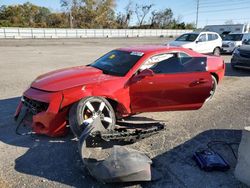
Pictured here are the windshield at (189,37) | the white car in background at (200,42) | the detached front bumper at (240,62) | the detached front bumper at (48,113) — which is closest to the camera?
the detached front bumper at (48,113)

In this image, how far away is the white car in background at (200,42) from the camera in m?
15.0

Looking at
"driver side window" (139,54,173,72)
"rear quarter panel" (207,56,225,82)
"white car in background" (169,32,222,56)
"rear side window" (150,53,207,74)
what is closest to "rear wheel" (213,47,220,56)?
"white car in background" (169,32,222,56)

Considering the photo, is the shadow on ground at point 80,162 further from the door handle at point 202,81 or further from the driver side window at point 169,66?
the driver side window at point 169,66

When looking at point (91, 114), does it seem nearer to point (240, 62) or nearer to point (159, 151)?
point (159, 151)

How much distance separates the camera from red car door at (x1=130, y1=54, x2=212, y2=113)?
4.77 m

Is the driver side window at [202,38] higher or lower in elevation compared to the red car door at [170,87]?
higher

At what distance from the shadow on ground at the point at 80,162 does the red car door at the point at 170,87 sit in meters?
0.74

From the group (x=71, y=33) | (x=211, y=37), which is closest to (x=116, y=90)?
(x=211, y=37)

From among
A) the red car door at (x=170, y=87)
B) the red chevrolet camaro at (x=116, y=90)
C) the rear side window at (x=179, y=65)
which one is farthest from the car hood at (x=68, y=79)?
the rear side window at (x=179, y=65)

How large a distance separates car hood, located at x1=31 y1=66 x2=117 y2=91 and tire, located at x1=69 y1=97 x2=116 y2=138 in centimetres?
36

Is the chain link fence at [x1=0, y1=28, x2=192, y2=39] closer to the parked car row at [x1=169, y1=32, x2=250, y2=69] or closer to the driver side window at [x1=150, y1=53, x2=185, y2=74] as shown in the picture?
the parked car row at [x1=169, y1=32, x2=250, y2=69]

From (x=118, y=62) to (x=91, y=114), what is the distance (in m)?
1.40

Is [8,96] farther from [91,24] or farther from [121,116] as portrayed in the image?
[91,24]

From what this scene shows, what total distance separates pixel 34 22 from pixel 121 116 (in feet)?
214
